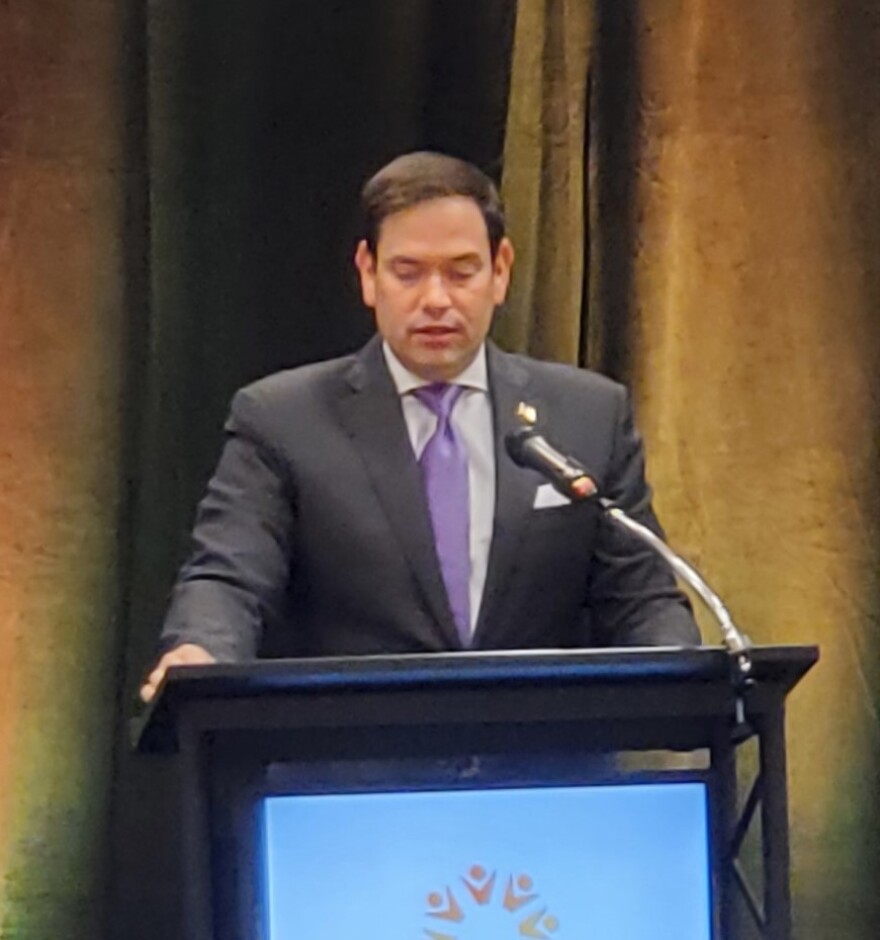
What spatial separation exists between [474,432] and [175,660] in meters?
0.61

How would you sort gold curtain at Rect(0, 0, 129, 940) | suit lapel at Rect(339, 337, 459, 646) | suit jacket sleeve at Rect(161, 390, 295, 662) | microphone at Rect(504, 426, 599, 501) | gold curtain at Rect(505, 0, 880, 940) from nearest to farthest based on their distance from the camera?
1. microphone at Rect(504, 426, 599, 501)
2. suit jacket sleeve at Rect(161, 390, 295, 662)
3. suit lapel at Rect(339, 337, 459, 646)
4. gold curtain at Rect(0, 0, 129, 940)
5. gold curtain at Rect(505, 0, 880, 940)

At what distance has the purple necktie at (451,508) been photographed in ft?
7.16

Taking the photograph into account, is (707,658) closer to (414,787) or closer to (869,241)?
(414,787)

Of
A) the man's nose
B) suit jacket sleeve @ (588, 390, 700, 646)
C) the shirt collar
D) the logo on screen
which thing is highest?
the man's nose

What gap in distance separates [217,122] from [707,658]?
1563 millimetres

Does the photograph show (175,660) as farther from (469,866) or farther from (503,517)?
(503,517)

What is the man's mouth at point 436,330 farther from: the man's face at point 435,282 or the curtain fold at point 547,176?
the curtain fold at point 547,176

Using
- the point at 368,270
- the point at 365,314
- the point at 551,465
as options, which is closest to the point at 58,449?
the point at 365,314

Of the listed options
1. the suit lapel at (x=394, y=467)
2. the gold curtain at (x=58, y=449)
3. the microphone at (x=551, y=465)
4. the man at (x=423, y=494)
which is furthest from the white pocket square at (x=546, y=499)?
the gold curtain at (x=58, y=449)

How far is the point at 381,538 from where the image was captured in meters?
2.17

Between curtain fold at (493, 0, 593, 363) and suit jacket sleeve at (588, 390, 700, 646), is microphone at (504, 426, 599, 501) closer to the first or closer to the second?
suit jacket sleeve at (588, 390, 700, 646)

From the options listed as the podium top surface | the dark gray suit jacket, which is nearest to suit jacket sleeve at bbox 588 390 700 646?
the dark gray suit jacket

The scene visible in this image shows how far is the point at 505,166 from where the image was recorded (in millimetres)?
2955

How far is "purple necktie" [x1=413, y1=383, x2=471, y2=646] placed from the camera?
2184mm
